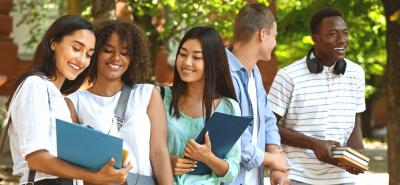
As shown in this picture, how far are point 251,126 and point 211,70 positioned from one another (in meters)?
0.55

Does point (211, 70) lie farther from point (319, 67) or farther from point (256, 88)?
point (319, 67)

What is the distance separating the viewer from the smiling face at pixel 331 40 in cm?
612

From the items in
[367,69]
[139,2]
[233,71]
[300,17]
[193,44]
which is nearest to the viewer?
[193,44]

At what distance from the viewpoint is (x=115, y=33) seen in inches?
182

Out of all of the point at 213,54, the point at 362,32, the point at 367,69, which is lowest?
the point at 367,69

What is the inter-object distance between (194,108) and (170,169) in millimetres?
500

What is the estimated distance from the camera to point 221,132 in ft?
15.3

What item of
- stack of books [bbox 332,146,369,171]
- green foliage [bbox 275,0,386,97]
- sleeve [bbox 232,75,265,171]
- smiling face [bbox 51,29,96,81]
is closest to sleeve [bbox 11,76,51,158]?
smiling face [bbox 51,29,96,81]

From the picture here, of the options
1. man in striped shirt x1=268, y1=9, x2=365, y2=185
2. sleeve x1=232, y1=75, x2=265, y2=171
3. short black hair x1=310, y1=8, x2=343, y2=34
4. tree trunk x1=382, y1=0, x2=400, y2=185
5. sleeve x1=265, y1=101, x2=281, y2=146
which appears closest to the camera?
sleeve x1=232, y1=75, x2=265, y2=171

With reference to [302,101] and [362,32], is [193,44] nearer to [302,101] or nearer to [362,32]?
[302,101]

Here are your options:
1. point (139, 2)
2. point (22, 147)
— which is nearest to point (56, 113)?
point (22, 147)

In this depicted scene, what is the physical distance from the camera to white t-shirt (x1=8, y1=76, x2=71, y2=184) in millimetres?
3869

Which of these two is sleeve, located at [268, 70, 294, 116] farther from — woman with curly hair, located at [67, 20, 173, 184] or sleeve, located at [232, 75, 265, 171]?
woman with curly hair, located at [67, 20, 173, 184]

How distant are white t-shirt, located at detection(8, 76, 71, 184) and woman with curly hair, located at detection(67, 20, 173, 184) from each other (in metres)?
0.42
